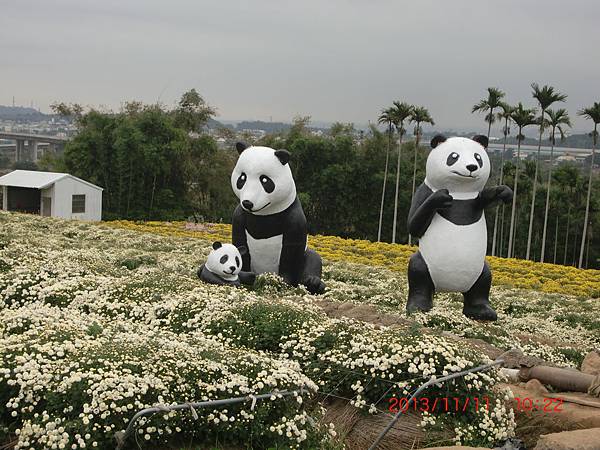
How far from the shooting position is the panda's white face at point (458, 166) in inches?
354

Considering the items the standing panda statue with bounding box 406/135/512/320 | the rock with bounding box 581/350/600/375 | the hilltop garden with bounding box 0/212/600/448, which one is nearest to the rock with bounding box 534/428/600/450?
the hilltop garden with bounding box 0/212/600/448

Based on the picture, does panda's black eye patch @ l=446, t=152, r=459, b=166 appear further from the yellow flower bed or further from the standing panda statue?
the yellow flower bed

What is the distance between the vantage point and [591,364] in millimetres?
6797

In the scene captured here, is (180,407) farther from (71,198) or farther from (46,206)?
(71,198)

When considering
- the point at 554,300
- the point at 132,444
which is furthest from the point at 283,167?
the point at 554,300

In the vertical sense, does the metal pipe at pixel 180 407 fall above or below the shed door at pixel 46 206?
above

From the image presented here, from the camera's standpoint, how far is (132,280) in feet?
30.1

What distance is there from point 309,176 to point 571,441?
3797 cm

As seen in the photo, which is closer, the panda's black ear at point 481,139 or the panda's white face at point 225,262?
the panda's black ear at point 481,139

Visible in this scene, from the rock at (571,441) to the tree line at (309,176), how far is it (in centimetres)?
3058

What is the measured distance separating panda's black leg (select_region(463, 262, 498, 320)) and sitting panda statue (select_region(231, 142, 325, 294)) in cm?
234

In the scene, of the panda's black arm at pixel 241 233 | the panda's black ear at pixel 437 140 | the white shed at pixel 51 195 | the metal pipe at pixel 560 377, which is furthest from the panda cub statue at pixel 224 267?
the white shed at pixel 51 195

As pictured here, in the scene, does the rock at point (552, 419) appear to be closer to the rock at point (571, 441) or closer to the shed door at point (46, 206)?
the rock at point (571, 441)

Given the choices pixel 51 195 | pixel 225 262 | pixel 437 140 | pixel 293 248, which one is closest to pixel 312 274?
pixel 293 248
